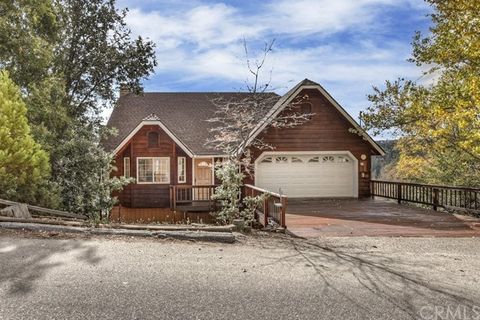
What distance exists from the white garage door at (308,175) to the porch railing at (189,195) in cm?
246

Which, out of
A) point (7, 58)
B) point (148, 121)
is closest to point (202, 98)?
point (148, 121)

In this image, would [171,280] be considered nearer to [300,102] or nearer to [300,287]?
[300,287]

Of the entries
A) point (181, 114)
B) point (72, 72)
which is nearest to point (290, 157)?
point (181, 114)

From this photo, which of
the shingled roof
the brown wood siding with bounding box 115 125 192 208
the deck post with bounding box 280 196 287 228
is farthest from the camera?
the shingled roof

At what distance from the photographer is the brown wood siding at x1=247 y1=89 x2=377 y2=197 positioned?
19.2 m

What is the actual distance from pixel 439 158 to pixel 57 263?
21609 mm

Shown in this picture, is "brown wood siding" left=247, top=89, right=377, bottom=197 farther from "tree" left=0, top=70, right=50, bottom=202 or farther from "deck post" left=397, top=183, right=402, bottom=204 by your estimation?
"tree" left=0, top=70, right=50, bottom=202

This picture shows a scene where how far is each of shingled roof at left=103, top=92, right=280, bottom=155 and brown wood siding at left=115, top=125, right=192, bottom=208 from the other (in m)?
1.33

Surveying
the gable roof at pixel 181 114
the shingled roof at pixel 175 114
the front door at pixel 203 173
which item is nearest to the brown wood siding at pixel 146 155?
the gable roof at pixel 181 114

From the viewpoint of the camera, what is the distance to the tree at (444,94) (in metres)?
12.3

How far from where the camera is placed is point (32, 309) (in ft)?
14.2

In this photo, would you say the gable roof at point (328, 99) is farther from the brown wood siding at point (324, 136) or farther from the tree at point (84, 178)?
the tree at point (84, 178)

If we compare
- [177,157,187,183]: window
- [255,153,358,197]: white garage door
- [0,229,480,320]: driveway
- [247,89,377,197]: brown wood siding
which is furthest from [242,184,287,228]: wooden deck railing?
[177,157,187,183]: window

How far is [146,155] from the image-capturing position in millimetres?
20016
